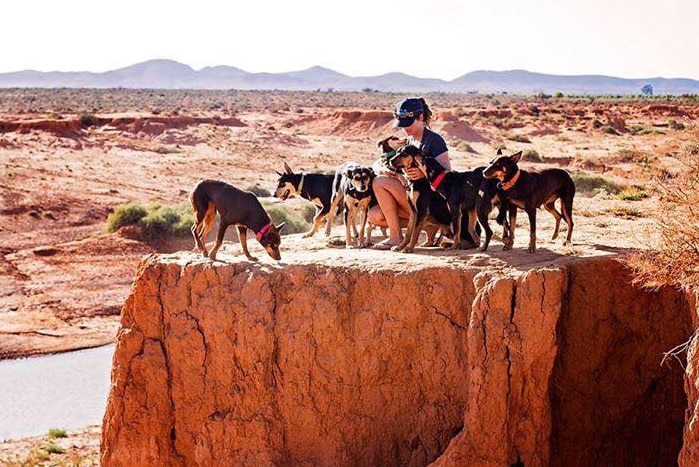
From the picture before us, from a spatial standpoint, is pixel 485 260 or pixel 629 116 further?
pixel 629 116

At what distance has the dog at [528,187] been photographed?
10.2 meters

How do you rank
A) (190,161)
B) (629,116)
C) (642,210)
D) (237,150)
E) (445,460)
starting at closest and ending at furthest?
1. (445,460)
2. (642,210)
3. (190,161)
4. (237,150)
5. (629,116)

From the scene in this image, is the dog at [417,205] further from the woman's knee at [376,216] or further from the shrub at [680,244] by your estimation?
the shrub at [680,244]

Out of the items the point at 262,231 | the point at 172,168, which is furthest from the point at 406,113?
the point at 172,168

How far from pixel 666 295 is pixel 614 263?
538 mm

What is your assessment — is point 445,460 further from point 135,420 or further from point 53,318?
point 53,318

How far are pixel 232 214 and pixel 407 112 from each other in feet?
7.24

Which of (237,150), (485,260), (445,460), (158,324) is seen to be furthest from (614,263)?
(237,150)

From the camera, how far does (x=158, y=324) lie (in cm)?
1037

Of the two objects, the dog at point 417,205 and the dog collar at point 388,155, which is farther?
the dog collar at point 388,155

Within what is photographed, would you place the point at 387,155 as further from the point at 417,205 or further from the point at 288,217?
the point at 288,217

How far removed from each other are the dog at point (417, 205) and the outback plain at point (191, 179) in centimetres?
20

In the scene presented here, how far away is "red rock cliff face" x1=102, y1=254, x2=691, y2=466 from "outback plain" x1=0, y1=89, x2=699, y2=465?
501 millimetres

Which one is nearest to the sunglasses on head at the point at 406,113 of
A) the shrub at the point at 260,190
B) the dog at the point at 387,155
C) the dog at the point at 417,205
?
the dog at the point at 387,155
